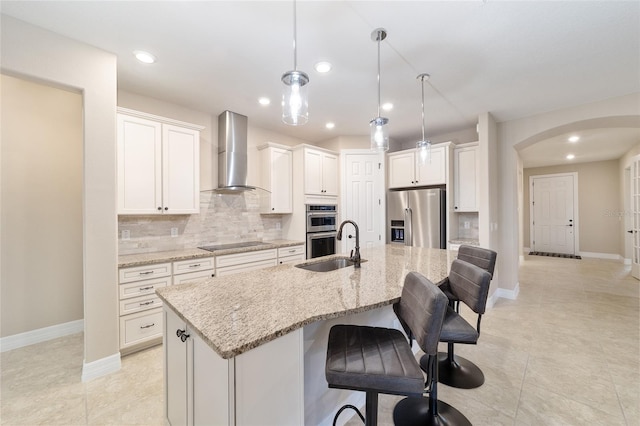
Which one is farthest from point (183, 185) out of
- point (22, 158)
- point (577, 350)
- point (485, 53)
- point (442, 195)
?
point (577, 350)

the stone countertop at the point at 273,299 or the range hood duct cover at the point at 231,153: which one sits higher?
the range hood duct cover at the point at 231,153

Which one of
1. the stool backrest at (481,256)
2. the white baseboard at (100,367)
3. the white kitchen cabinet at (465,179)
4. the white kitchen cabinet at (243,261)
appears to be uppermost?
the white kitchen cabinet at (465,179)

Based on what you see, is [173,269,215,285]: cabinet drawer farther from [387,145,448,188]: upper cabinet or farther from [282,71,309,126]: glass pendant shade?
[387,145,448,188]: upper cabinet

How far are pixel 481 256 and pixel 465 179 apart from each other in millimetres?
2302

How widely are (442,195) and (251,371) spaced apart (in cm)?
373

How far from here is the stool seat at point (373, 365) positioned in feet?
3.41

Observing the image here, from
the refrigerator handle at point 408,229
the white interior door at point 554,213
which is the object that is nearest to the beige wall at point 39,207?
the refrigerator handle at point 408,229

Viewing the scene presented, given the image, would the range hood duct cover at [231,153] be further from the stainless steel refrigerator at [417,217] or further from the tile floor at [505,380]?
the stainless steel refrigerator at [417,217]

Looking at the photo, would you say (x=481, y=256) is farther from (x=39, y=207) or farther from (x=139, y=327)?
(x=39, y=207)

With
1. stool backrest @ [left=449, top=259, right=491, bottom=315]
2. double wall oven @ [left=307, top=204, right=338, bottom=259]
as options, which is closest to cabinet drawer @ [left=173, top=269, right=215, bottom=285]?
double wall oven @ [left=307, top=204, right=338, bottom=259]

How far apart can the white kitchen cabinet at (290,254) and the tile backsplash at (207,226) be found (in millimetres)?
579

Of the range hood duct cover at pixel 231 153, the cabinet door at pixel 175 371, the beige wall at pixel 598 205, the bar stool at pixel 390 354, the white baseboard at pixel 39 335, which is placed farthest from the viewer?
the beige wall at pixel 598 205

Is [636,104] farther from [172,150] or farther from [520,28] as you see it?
[172,150]

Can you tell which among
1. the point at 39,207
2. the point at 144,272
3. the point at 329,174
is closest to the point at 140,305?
the point at 144,272
